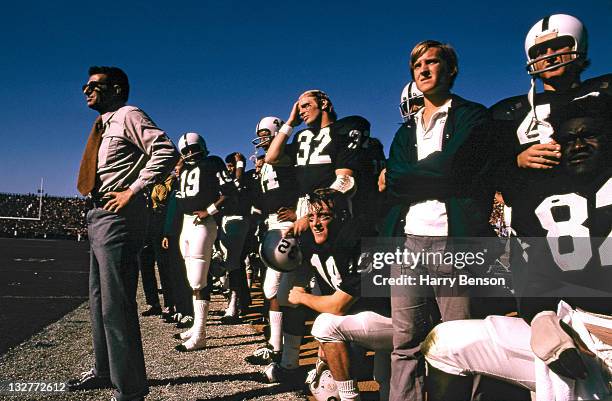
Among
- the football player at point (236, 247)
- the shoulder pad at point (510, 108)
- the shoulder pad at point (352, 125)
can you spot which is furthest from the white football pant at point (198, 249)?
the shoulder pad at point (510, 108)

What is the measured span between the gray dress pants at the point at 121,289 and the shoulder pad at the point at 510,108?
6.71 feet

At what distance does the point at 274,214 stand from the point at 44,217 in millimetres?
39392

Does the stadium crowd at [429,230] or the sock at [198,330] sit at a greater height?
the stadium crowd at [429,230]

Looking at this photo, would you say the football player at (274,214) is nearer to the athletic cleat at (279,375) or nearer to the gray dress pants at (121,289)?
the athletic cleat at (279,375)

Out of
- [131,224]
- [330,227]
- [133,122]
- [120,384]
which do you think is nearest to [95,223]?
[131,224]

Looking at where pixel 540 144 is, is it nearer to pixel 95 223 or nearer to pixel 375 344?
pixel 375 344

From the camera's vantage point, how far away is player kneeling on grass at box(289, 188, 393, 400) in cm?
263

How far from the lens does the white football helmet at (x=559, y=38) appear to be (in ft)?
5.94

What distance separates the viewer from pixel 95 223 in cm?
288

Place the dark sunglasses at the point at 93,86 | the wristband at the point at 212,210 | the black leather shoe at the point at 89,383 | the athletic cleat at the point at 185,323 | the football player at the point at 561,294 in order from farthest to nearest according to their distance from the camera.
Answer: the athletic cleat at the point at 185,323, the wristband at the point at 212,210, the black leather shoe at the point at 89,383, the dark sunglasses at the point at 93,86, the football player at the point at 561,294

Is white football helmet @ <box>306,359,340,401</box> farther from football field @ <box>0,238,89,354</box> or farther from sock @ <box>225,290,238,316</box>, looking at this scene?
sock @ <box>225,290,238,316</box>

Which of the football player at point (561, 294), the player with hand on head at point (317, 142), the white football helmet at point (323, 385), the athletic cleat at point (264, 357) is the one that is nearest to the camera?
the football player at point (561, 294)

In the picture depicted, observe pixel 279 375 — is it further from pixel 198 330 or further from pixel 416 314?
pixel 416 314

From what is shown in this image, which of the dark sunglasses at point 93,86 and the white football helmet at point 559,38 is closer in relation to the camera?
the white football helmet at point 559,38
